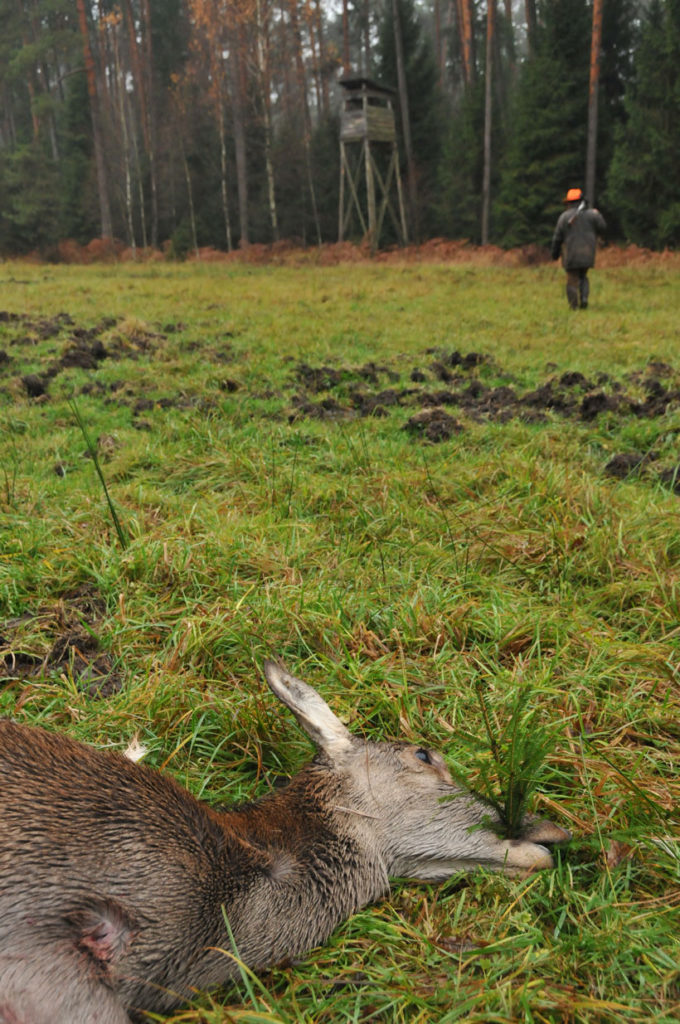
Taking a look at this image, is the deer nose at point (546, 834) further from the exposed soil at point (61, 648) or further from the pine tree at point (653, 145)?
the pine tree at point (653, 145)

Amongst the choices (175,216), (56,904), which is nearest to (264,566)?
(56,904)

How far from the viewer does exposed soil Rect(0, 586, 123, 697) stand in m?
3.22

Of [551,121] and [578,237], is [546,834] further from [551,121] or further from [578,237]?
[551,121]

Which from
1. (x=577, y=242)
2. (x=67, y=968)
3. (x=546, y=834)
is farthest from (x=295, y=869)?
(x=577, y=242)

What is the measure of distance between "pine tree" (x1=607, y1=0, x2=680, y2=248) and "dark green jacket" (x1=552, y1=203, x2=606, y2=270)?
1049 centimetres

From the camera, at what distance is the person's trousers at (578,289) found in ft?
45.7

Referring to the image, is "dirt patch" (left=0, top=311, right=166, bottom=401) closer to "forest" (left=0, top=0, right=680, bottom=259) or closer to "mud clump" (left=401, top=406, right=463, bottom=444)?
"mud clump" (left=401, top=406, right=463, bottom=444)

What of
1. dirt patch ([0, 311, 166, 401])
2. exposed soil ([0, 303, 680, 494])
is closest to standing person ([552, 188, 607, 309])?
exposed soil ([0, 303, 680, 494])

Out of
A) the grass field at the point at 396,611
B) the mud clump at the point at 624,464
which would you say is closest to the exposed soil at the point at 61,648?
the grass field at the point at 396,611

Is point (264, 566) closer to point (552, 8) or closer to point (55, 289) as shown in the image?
point (55, 289)

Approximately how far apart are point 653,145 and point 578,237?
11977 mm

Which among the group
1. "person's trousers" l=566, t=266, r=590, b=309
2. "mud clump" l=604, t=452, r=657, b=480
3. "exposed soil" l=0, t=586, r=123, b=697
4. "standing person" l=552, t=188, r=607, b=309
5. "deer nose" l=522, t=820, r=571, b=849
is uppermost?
"standing person" l=552, t=188, r=607, b=309

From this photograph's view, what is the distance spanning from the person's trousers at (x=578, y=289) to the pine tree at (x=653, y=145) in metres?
10.7

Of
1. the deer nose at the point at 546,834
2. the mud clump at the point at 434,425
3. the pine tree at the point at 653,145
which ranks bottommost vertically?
the deer nose at the point at 546,834
